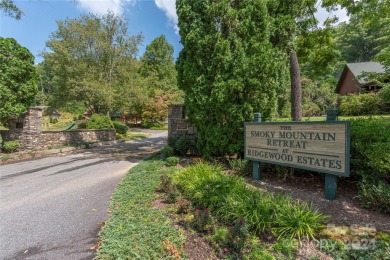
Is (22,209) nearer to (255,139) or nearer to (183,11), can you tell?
(255,139)

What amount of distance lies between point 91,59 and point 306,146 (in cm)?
1798

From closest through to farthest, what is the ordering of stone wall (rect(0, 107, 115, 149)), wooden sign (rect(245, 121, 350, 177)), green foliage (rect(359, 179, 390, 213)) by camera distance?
green foliage (rect(359, 179, 390, 213)) → wooden sign (rect(245, 121, 350, 177)) → stone wall (rect(0, 107, 115, 149))

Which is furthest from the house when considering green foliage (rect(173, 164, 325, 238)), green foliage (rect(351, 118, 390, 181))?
green foliage (rect(173, 164, 325, 238))

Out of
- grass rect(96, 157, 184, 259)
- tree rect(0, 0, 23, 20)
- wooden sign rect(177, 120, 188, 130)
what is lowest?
grass rect(96, 157, 184, 259)

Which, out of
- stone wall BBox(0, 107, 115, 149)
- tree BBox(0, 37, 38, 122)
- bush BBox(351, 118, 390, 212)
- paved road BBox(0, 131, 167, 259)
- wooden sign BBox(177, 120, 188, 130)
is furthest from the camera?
stone wall BBox(0, 107, 115, 149)

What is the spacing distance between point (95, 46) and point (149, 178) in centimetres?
1541

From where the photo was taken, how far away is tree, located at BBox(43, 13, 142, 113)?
51.3 feet

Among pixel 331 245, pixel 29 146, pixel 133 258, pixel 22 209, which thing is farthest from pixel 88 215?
pixel 29 146

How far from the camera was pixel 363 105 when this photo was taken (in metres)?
16.5

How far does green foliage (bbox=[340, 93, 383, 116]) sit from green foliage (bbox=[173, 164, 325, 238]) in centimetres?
1658

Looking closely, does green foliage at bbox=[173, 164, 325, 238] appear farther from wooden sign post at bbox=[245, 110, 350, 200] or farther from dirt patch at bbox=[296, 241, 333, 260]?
wooden sign post at bbox=[245, 110, 350, 200]

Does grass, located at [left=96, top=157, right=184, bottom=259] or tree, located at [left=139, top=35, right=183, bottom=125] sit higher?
tree, located at [left=139, top=35, right=183, bottom=125]

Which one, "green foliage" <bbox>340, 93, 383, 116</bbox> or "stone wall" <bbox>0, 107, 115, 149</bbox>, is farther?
"green foliage" <bbox>340, 93, 383, 116</bbox>

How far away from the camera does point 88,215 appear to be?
3.89 m
